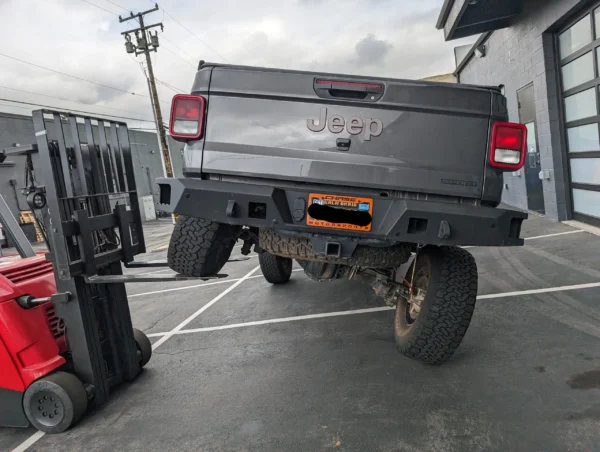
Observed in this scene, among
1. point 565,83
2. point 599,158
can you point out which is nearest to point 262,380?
point 599,158

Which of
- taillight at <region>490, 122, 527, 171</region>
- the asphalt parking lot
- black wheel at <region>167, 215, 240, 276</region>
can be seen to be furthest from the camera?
black wheel at <region>167, 215, 240, 276</region>

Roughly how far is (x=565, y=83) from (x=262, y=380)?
8.27 meters

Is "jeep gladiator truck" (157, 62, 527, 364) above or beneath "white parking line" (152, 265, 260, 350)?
above

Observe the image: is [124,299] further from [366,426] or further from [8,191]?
[8,191]

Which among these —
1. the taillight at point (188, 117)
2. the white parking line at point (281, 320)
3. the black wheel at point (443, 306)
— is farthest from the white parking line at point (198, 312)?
the black wheel at point (443, 306)

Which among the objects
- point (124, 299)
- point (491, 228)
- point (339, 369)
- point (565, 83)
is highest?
point (565, 83)

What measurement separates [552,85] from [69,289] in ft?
30.0

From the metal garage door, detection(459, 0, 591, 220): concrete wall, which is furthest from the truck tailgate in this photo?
detection(459, 0, 591, 220): concrete wall

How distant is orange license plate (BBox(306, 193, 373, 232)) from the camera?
2.77 meters

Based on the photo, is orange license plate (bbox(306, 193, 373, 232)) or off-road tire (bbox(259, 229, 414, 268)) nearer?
orange license plate (bbox(306, 193, 373, 232))

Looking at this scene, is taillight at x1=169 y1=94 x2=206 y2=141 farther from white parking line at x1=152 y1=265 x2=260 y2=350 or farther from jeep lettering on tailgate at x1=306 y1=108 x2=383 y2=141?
white parking line at x1=152 y1=265 x2=260 y2=350

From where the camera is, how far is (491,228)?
2.70m

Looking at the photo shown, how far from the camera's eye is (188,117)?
2951 mm

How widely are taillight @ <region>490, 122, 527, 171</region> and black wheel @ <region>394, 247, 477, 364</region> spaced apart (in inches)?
30.3
